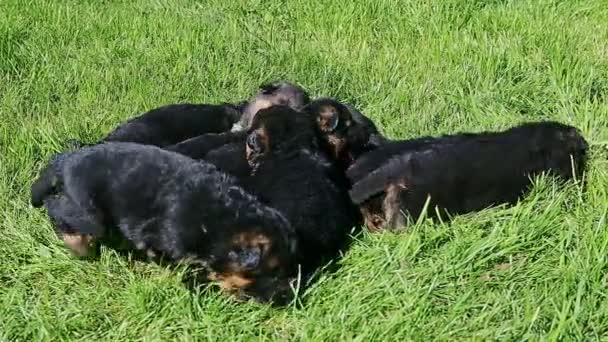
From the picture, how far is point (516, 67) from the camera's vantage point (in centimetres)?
555

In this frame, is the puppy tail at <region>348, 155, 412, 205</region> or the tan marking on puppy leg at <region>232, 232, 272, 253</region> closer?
the tan marking on puppy leg at <region>232, 232, 272, 253</region>

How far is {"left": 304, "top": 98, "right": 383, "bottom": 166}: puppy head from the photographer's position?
4.46 metres

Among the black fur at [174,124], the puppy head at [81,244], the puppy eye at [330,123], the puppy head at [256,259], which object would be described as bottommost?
the puppy head at [81,244]

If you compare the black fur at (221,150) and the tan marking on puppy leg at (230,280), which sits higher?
the black fur at (221,150)

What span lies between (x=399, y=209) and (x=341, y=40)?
248 cm

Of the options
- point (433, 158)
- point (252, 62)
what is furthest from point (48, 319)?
point (252, 62)

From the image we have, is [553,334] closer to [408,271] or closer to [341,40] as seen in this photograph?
[408,271]

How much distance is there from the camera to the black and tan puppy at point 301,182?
3.63 metres

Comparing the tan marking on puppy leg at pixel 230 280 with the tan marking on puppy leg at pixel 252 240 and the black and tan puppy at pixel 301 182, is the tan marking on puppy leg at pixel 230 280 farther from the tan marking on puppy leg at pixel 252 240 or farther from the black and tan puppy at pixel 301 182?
the black and tan puppy at pixel 301 182

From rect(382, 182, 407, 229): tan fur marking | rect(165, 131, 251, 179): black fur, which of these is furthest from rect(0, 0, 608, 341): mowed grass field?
rect(165, 131, 251, 179): black fur

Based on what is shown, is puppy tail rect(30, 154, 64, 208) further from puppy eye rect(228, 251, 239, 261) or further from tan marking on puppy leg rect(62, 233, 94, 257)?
puppy eye rect(228, 251, 239, 261)

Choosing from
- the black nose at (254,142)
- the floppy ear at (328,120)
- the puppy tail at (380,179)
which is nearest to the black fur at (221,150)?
the black nose at (254,142)

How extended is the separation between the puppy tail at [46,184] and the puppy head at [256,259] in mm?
960

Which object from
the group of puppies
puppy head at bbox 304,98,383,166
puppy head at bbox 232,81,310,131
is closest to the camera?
the group of puppies
